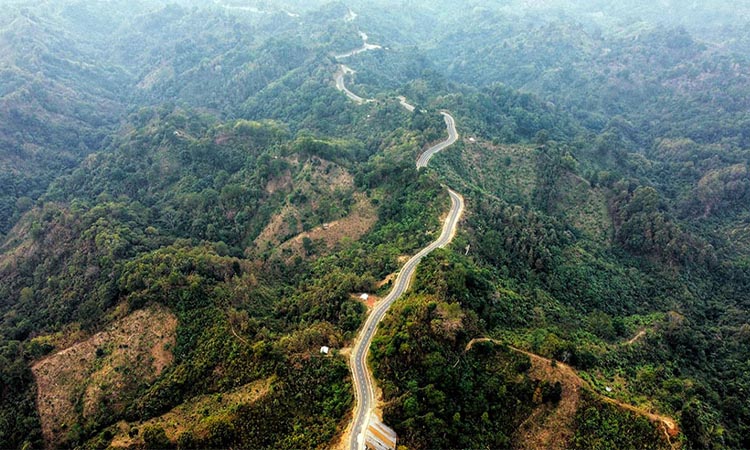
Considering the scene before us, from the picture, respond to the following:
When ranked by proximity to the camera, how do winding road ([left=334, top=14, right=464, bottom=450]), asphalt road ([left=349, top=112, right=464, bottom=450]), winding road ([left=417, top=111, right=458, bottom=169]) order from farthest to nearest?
winding road ([left=417, top=111, right=458, bottom=169]) < asphalt road ([left=349, top=112, right=464, bottom=450]) < winding road ([left=334, top=14, right=464, bottom=450])

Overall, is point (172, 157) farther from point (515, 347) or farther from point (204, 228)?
point (515, 347)

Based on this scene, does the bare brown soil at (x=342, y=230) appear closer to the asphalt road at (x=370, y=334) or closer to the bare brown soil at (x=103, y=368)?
the asphalt road at (x=370, y=334)

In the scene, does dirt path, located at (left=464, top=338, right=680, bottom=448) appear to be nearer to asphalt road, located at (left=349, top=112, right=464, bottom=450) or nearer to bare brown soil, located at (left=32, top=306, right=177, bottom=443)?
asphalt road, located at (left=349, top=112, right=464, bottom=450)

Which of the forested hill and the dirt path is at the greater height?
the dirt path

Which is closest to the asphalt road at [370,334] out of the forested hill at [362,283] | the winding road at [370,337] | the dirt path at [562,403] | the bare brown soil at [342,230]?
the winding road at [370,337]

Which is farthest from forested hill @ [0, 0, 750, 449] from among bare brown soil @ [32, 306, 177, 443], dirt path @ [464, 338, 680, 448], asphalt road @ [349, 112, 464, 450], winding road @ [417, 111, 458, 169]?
winding road @ [417, 111, 458, 169]
